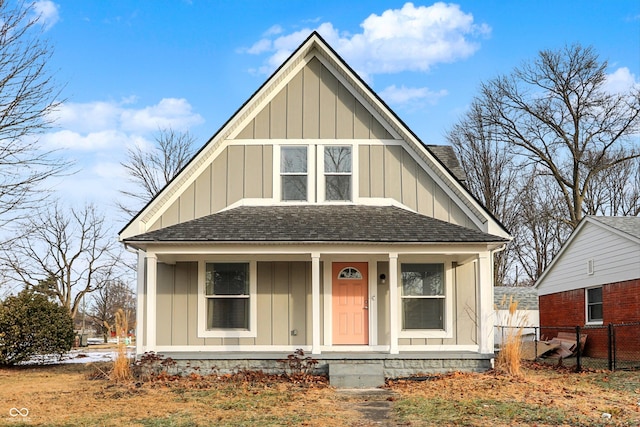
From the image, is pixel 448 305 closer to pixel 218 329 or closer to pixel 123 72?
pixel 218 329

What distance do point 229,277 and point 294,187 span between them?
2.47m

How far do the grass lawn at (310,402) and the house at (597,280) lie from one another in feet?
15.2

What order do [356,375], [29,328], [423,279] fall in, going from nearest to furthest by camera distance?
[356,375] → [423,279] → [29,328]

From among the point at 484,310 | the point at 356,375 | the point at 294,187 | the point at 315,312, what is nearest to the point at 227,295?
the point at 315,312

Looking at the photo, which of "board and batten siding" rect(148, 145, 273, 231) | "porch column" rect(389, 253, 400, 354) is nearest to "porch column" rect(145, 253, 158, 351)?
"board and batten siding" rect(148, 145, 273, 231)

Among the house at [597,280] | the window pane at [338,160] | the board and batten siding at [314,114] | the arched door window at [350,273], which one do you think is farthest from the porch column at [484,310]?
the house at [597,280]

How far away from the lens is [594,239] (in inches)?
794

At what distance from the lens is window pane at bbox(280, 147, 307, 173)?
15.4 m

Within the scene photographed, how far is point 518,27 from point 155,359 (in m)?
11.7

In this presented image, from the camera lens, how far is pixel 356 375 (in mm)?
12828

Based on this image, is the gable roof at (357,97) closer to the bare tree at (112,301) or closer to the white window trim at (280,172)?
the white window trim at (280,172)

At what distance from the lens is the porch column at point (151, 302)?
44.5 feet

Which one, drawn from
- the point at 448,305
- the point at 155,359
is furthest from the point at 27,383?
the point at 448,305

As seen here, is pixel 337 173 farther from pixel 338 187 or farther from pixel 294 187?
pixel 294 187
